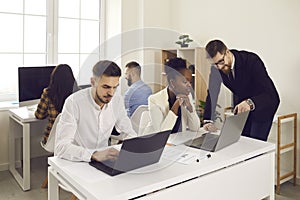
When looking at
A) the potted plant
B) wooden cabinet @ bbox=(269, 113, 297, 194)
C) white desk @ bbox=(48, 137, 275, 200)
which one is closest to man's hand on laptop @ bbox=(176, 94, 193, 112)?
white desk @ bbox=(48, 137, 275, 200)

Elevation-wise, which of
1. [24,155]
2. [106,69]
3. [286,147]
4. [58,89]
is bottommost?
[24,155]

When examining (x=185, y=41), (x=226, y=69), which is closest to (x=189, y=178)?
(x=226, y=69)

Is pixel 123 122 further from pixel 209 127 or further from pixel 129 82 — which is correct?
pixel 209 127

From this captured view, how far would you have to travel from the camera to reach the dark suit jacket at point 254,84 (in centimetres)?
244

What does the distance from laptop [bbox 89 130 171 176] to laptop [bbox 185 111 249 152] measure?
16.0 inches

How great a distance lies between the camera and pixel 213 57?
2332 millimetres

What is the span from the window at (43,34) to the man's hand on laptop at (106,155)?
2.16 meters

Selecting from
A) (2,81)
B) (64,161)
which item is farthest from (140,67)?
(2,81)

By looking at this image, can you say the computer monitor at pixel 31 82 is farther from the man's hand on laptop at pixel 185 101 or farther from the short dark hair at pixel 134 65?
the man's hand on laptop at pixel 185 101

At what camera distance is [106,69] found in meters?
1.74

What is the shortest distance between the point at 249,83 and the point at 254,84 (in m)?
0.04

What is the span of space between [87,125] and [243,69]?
1237 millimetres

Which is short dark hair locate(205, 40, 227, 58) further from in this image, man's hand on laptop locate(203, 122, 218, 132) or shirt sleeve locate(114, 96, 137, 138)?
shirt sleeve locate(114, 96, 137, 138)

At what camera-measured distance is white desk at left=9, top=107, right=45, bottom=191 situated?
3088 mm
